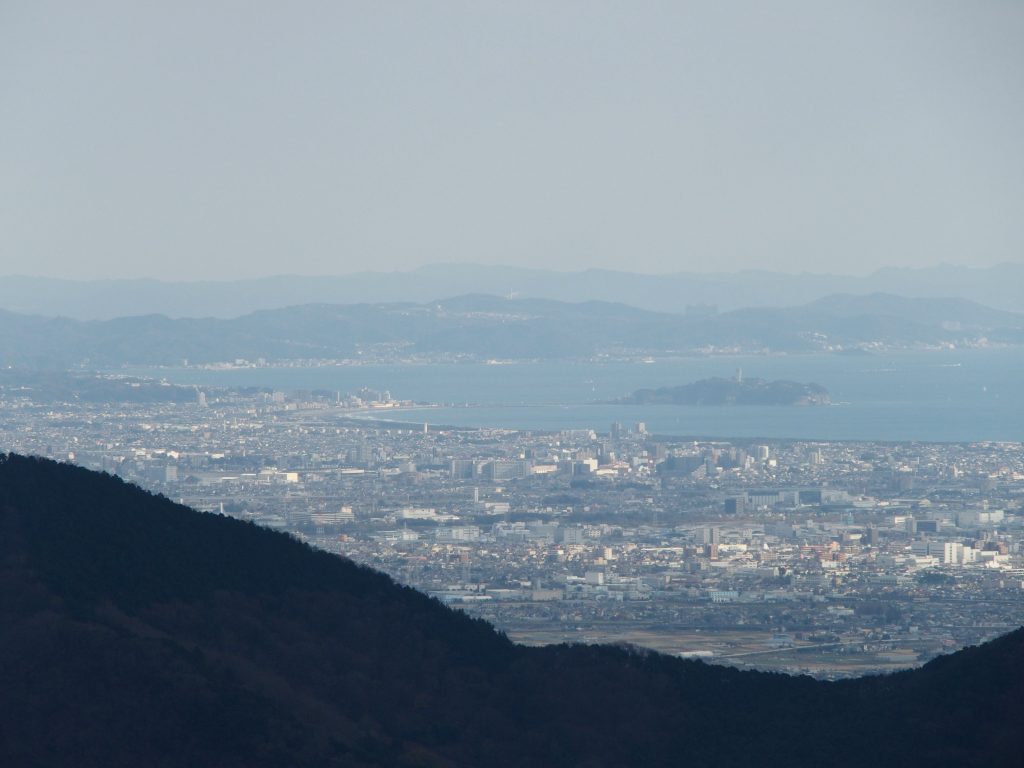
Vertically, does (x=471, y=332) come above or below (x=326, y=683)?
above

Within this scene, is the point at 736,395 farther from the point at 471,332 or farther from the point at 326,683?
the point at 326,683

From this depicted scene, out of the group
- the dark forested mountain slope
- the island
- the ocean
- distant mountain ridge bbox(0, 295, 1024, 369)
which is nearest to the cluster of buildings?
the dark forested mountain slope

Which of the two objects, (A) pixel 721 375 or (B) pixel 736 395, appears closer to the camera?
(B) pixel 736 395

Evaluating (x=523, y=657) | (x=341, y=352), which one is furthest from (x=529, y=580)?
(x=341, y=352)

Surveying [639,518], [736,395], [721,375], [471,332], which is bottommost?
[639,518]

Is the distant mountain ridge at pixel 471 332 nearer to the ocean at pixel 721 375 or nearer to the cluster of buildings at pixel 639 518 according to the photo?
the ocean at pixel 721 375

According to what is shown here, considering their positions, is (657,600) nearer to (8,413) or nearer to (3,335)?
(8,413)

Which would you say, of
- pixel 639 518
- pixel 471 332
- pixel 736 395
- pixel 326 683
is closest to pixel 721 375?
pixel 736 395

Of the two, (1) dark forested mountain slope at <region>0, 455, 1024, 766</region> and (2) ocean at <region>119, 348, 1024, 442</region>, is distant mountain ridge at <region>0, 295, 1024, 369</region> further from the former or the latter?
(1) dark forested mountain slope at <region>0, 455, 1024, 766</region>

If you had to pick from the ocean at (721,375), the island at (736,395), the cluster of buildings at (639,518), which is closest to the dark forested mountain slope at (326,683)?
the cluster of buildings at (639,518)
